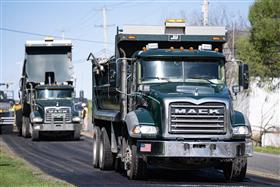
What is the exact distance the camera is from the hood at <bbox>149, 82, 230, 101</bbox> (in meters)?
15.1

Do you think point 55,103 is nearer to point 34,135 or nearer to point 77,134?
point 34,135

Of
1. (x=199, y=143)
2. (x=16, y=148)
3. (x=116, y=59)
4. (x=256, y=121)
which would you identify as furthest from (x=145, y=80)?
(x=256, y=121)

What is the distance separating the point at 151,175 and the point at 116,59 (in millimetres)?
2905

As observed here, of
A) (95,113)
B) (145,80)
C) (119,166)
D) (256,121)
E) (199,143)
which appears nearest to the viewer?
(199,143)

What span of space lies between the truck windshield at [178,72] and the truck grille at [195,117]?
145cm

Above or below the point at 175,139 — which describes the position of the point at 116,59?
above

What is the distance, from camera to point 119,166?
61.7ft

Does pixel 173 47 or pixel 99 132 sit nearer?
pixel 173 47

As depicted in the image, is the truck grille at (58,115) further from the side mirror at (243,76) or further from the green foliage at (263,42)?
the side mirror at (243,76)

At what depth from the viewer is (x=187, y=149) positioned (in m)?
14.8

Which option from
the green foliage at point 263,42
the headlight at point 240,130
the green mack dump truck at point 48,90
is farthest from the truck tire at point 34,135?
the headlight at point 240,130

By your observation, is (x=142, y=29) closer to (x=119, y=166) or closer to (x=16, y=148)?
(x=119, y=166)

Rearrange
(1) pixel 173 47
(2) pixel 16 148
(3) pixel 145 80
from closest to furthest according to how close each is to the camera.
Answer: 1. (3) pixel 145 80
2. (1) pixel 173 47
3. (2) pixel 16 148

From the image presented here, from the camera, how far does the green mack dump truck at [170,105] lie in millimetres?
14891
